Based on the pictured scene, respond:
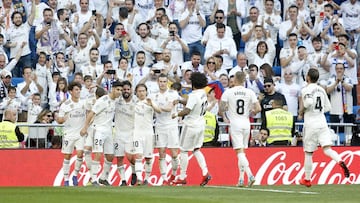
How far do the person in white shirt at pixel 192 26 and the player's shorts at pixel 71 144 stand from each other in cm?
666

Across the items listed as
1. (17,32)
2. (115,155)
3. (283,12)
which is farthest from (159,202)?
(283,12)

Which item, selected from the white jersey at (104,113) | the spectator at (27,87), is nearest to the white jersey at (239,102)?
the white jersey at (104,113)

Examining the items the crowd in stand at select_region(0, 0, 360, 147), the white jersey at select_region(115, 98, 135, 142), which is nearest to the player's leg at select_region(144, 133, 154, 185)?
the white jersey at select_region(115, 98, 135, 142)

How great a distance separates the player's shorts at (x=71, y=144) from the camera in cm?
2545

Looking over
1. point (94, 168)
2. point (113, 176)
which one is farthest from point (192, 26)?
point (94, 168)

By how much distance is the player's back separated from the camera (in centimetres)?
2253

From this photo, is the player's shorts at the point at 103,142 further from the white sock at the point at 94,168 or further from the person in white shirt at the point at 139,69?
the person in white shirt at the point at 139,69

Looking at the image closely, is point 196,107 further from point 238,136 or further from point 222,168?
point 222,168

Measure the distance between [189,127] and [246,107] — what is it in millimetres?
1294

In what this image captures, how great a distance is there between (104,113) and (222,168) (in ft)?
12.1

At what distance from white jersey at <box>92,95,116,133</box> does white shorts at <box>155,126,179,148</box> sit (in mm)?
1188

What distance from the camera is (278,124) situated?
26297 mm

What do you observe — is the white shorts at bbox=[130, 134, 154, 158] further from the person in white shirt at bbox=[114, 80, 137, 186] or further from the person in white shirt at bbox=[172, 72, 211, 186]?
the person in white shirt at bbox=[172, 72, 211, 186]

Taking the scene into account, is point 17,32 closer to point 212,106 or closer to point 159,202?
point 212,106
